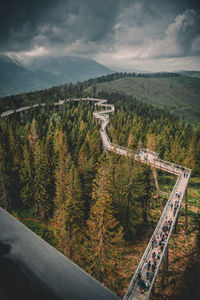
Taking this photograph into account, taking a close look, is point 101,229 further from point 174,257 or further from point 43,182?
point 43,182

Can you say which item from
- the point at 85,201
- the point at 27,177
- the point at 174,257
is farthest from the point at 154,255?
the point at 27,177

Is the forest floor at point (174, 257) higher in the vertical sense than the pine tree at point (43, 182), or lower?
lower

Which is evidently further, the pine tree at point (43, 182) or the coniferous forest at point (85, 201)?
the pine tree at point (43, 182)

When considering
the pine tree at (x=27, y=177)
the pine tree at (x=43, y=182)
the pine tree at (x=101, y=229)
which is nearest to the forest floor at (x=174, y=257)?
the pine tree at (x=27, y=177)

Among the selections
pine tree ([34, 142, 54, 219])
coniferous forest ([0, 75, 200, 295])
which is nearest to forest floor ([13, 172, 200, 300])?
coniferous forest ([0, 75, 200, 295])

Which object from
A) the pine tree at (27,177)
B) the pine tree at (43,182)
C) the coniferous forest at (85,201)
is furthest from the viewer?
the pine tree at (27,177)

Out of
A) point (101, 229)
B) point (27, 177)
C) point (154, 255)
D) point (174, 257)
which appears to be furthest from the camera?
point (27, 177)

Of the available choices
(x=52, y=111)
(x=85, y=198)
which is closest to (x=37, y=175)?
→ (x=85, y=198)

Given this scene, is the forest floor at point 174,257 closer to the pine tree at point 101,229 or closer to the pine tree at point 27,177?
the pine tree at point 27,177
